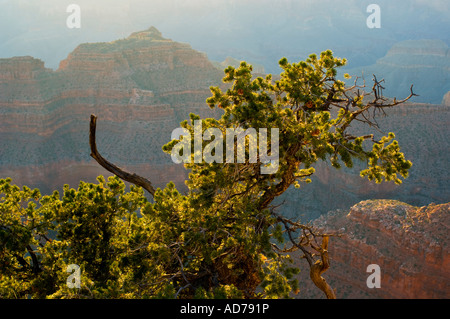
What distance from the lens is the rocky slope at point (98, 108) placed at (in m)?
45.0

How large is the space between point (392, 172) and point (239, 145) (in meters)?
3.02

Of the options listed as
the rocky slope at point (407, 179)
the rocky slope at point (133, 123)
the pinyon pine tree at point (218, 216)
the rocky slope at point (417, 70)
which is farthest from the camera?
the rocky slope at point (417, 70)

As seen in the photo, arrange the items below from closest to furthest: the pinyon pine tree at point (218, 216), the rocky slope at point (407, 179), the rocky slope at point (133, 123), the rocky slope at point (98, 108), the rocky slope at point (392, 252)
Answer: the pinyon pine tree at point (218, 216), the rocky slope at point (392, 252), the rocky slope at point (407, 179), the rocky slope at point (133, 123), the rocky slope at point (98, 108)

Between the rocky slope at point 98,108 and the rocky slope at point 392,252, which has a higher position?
the rocky slope at point 98,108

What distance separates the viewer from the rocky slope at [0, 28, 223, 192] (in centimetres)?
4500

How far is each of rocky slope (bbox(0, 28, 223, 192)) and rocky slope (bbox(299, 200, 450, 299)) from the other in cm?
2289

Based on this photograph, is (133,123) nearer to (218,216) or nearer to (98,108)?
(98,108)

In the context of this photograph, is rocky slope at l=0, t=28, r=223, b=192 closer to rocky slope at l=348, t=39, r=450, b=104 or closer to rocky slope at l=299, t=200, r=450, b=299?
rocky slope at l=299, t=200, r=450, b=299

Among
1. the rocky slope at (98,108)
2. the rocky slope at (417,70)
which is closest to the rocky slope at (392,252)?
the rocky slope at (98,108)

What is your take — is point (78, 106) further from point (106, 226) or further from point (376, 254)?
point (106, 226)

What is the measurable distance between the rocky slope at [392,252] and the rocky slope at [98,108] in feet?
75.1

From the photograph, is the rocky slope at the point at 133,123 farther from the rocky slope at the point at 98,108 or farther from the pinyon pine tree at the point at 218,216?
the pinyon pine tree at the point at 218,216

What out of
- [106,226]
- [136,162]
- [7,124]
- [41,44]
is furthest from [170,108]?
[41,44]

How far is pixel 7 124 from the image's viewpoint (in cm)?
4728
